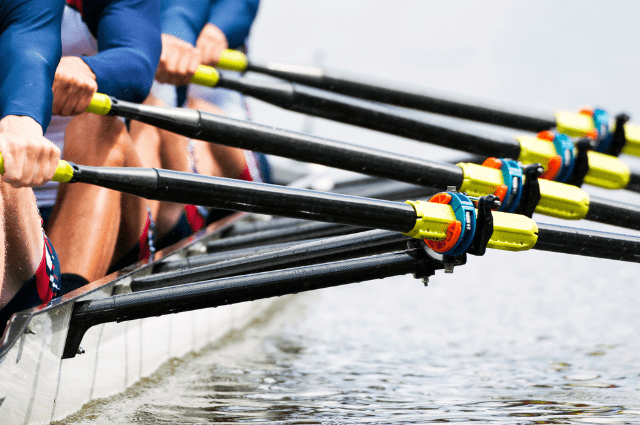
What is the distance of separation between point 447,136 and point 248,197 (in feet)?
2.82

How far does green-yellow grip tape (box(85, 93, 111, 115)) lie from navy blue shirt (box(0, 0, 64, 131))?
0.10m

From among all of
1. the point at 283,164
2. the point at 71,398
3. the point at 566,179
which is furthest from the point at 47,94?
the point at 283,164

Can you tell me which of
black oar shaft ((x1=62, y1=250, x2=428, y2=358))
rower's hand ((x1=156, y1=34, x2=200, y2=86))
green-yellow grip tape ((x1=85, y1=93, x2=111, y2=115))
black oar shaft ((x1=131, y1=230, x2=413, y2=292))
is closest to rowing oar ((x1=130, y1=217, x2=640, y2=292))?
black oar shaft ((x1=131, y1=230, x2=413, y2=292))

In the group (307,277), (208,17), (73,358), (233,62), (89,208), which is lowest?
(73,358)

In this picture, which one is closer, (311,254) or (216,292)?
(216,292)

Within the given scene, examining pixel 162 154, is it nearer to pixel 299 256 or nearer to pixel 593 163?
pixel 299 256

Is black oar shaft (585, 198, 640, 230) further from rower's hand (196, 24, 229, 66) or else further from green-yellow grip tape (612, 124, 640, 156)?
rower's hand (196, 24, 229, 66)

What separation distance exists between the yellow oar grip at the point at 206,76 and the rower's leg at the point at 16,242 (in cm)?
85

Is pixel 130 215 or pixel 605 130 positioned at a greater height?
pixel 605 130

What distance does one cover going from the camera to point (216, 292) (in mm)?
1063

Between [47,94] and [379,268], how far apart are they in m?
0.58

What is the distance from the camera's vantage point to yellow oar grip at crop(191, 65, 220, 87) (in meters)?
1.86

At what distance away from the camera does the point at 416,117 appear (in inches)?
68.9

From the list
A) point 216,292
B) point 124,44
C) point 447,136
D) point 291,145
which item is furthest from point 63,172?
point 447,136
